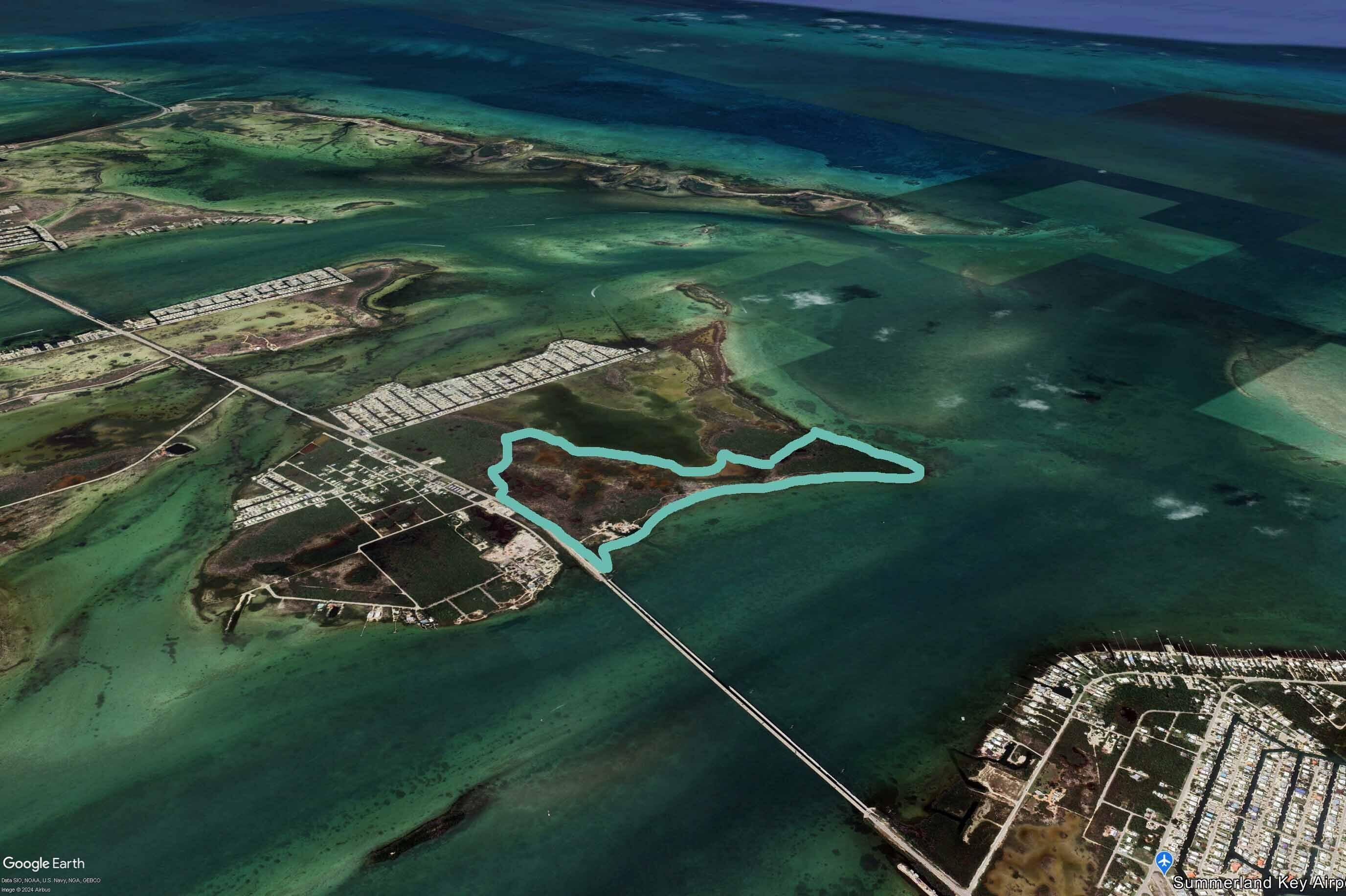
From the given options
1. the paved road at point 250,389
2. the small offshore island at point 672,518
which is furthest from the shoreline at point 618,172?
the paved road at point 250,389

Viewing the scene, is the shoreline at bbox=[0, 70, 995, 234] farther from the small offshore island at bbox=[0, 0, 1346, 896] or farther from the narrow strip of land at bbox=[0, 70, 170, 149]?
the small offshore island at bbox=[0, 0, 1346, 896]

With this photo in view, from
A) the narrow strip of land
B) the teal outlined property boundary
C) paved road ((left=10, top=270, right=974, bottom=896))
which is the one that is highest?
the narrow strip of land

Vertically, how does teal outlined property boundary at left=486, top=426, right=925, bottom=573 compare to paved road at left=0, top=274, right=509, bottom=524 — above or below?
above

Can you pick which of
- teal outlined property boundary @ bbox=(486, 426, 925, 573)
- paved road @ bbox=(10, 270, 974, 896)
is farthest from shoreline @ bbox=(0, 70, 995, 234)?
teal outlined property boundary @ bbox=(486, 426, 925, 573)

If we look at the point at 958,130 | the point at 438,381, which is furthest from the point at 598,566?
the point at 958,130

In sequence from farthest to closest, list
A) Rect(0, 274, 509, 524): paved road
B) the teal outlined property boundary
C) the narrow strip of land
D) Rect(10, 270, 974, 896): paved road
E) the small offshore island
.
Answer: the narrow strip of land → Rect(0, 274, 509, 524): paved road → the teal outlined property boundary → the small offshore island → Rect(10, 270, 974, 896): paved road

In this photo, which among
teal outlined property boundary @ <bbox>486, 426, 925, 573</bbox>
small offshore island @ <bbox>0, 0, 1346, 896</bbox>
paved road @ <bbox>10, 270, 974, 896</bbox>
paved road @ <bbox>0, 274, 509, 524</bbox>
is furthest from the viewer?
paved road @ <bbox>0, 274, 509, 524</bbox>

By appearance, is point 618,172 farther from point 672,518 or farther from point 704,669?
point 704,669

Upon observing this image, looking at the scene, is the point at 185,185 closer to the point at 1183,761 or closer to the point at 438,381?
the point at 438,381
